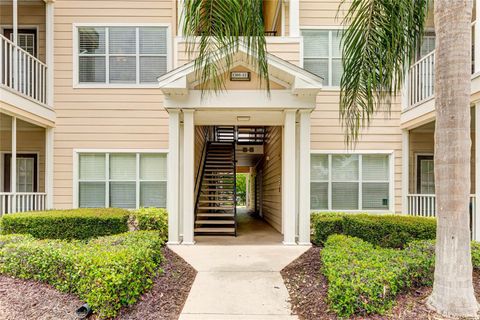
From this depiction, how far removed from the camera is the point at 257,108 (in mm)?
7266

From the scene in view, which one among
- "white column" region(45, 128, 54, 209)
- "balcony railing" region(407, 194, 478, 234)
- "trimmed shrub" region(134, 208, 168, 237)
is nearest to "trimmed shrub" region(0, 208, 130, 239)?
"trimmed shrub" region(134, 208, 168, 237)

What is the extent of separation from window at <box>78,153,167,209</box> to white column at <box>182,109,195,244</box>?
78.4 inches

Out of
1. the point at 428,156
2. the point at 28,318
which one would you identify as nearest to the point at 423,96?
the point at 428,156

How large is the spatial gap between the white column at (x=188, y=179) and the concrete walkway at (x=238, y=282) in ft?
1.23

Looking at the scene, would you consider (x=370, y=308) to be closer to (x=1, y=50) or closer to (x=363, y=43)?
(x=363, y=43)

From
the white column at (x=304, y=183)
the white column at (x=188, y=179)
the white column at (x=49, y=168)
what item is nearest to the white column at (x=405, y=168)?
the white column at (x=304, y=183)

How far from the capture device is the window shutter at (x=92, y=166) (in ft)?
29.7

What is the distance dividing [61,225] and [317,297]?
5176 mm

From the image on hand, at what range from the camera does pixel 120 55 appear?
9188mm

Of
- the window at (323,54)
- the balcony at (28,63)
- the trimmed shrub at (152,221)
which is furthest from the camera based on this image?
the window at (323,54)

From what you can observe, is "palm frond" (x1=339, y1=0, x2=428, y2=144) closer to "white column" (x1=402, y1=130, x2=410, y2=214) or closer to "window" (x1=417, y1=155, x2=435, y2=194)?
"white column" (x1=402, y1=130, x2=410, y2=214)

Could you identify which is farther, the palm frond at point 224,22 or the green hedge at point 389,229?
the green hedge at point 389,229

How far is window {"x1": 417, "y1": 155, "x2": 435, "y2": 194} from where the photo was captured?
974 centimetres

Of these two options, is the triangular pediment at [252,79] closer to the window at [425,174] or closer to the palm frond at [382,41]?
the palm frond at [382,41]
